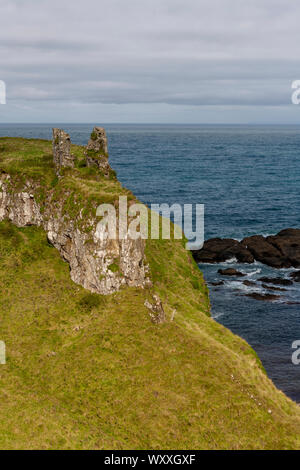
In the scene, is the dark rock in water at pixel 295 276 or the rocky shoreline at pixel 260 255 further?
the dark rock in water at pixel 295 276

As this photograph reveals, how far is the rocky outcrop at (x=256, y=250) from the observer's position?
278ft

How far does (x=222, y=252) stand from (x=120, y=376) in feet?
182

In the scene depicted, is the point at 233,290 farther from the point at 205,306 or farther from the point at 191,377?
the point at 191,377

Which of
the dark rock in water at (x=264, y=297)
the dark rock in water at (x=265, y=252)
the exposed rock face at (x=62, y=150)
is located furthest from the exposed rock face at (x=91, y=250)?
the dark rock in water at (x=265, y=252)

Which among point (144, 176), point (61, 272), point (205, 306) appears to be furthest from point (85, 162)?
point (144, 176)

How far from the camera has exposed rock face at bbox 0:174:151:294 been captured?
44000 millimetres

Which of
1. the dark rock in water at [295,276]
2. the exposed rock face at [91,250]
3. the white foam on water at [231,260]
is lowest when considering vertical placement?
the dark rock in water at [295,276]

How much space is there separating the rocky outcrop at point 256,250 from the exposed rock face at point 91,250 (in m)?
40.7

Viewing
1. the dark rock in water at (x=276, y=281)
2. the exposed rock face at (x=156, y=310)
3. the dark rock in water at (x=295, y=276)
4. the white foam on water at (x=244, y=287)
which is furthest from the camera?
the dark rock in water at (x=295, y=276)

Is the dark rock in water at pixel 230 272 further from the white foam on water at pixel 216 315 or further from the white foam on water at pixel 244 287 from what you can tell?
the white foam on water at pixel 216 315

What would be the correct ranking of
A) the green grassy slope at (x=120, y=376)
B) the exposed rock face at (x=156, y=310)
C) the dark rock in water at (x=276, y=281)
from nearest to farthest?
the green grassy slope at (x=120, y=376) < the exposed rock face at (x=156, y=310) < the dark rock in water at (x=276, y=281)

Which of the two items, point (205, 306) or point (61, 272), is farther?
point (205, 306)
